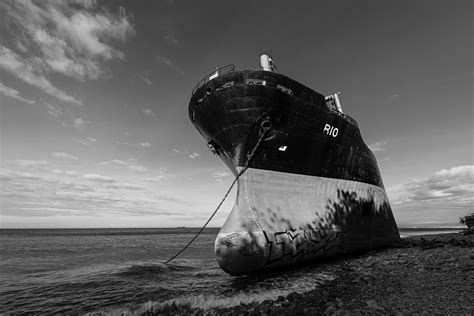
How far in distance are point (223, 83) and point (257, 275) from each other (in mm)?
9889

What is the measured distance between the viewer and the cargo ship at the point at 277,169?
11.4 meters

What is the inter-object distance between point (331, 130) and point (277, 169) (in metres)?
4.69

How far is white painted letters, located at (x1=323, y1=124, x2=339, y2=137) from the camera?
14.9m

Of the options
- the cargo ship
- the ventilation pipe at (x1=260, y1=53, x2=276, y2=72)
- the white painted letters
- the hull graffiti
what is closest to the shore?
the hull graffiti

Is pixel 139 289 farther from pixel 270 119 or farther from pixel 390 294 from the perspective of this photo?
pixel 270 119

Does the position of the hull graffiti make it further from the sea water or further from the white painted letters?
the white painted letters

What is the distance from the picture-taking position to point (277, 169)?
1347 centimetres

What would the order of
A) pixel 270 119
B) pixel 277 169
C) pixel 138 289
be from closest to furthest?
pixel 138 289
pixel 270 119
pixel 277 169

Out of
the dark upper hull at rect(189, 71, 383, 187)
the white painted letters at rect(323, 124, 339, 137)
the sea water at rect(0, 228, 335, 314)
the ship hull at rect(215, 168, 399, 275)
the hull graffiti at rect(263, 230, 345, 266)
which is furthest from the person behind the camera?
the white painted letters at rect(323, 124, 339, 137)

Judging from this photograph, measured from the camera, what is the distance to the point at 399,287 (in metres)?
8.12

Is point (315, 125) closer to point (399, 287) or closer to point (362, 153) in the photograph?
point (362, 153)

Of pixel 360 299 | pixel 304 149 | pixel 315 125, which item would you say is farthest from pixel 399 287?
pixel 315 125

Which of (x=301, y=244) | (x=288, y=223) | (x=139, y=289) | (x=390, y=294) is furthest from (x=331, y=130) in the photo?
(x=139, y=289)

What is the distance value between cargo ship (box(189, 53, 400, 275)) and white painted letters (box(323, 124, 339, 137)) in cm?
6
